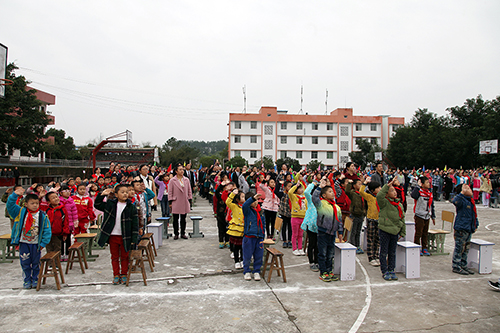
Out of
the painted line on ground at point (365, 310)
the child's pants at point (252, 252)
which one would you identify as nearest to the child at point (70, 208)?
the child's pants at point (252, 252)

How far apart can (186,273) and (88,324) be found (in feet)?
7.65

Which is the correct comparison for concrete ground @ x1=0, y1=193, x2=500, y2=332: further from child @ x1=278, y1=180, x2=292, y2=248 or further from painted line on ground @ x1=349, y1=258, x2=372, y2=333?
child @ x1=278, y1=180, x2=292, y2=248

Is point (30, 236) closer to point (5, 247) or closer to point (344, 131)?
point (5, 247)

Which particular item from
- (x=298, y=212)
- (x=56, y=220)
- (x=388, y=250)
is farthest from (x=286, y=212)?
(x=56, y=220)

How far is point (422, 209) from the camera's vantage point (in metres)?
7.77

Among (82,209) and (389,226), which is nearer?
(389,226)

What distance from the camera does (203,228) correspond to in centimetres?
1155

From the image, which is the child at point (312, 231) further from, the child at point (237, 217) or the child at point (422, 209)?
the child at point (422, 209)

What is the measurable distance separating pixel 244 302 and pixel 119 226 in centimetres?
250

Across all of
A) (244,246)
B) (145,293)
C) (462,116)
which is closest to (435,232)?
(244,246)

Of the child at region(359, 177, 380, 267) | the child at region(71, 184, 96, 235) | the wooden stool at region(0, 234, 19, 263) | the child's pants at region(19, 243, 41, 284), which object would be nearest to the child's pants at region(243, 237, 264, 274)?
the child at region(359, 177, 380, 267)

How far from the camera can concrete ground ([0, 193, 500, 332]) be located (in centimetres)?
438

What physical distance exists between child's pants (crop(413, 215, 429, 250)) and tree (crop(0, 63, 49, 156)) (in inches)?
980

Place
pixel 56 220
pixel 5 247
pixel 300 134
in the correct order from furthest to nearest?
pixel 300 134
pixel 5 247
pixel 56 220
